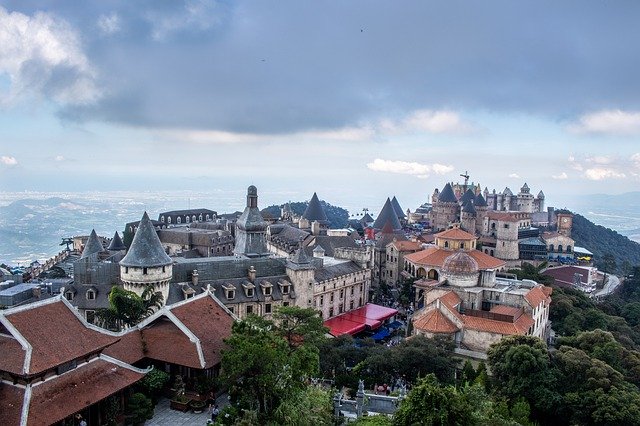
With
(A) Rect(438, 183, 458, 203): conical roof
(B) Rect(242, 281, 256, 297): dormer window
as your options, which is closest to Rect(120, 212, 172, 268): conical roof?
(B) Rect(242, 281, 256, 297): dormer window

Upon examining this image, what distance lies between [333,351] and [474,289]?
764 inches

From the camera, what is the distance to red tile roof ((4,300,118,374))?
79.2 ft

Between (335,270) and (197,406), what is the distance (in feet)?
101

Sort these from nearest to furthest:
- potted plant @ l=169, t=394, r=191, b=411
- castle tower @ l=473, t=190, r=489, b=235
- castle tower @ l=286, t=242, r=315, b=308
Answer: potted plant @ l=169, t=394, r=191, b=411 → castle tower @ l=286, t=242, r=315, b=308 → castle tower @ l=473, t=190, r=489, b=235

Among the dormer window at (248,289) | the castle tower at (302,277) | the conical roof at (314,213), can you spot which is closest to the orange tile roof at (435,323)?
the castle tower at (302,277)

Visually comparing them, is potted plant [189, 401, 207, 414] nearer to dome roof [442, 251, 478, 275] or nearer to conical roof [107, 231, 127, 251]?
dome roof [442, 251, 478, 275]

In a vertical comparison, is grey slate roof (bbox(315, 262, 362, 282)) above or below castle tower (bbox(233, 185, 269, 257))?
below

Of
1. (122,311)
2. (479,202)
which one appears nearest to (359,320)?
(122,311)

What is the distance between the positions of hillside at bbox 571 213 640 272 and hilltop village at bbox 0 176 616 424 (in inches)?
1250

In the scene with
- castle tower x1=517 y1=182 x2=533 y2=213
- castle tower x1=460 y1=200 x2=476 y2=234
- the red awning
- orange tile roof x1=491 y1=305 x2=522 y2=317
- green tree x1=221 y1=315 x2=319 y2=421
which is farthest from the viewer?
castle tower x1=517 y1=182 x2=533 y2=213

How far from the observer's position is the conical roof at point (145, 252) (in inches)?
1699

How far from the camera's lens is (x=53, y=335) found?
83.9 feet

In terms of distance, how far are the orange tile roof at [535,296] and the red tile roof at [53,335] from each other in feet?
120

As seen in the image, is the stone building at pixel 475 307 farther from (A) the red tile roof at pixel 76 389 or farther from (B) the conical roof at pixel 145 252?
(A) the red tile roof at pixel 76 389
